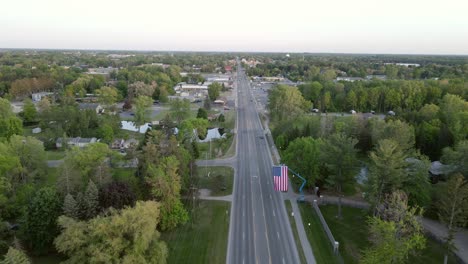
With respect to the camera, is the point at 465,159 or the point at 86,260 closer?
the point at 86,260

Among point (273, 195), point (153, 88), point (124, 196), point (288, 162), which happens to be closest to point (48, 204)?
point (124, 196)

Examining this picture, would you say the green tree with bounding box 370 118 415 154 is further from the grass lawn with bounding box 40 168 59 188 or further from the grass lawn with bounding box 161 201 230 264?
the grass lawn with bounding box 40 168 59 188

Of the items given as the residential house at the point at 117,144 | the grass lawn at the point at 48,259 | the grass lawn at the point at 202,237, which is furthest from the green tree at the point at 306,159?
Answer: the residential house at the point at 117,144

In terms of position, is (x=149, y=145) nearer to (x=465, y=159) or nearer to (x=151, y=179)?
(x=151, y=179)

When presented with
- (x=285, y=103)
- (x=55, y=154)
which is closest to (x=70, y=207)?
(x=55, y=154)

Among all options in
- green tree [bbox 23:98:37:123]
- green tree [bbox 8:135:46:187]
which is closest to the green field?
green tree [bbox 8:135:46:187]

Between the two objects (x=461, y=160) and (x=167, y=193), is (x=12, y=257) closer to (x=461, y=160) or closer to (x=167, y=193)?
(x=167, y=193)
